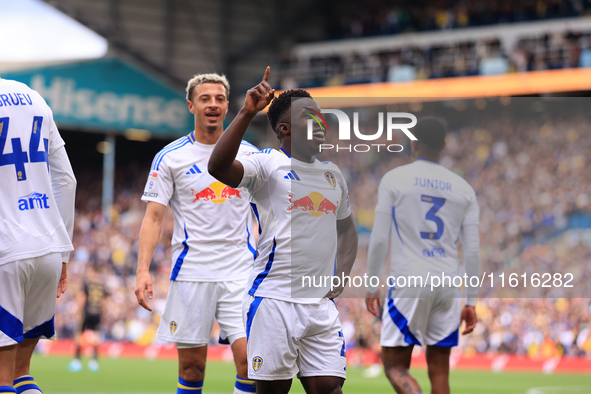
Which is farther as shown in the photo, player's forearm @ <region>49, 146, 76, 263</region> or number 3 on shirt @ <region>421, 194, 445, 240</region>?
number 3 on shirt @ <region>421, 194, 445, 240</region>

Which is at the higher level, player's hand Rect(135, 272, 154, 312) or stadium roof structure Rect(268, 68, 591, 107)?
stadium roof structure Rect(268, 68, 591, 107)

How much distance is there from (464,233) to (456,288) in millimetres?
402

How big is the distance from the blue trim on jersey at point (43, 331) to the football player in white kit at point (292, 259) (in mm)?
1107

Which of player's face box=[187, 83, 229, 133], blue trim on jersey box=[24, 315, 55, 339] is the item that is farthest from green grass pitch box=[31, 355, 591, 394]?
blue trim on jersey box=[24, 315, 55, 339]

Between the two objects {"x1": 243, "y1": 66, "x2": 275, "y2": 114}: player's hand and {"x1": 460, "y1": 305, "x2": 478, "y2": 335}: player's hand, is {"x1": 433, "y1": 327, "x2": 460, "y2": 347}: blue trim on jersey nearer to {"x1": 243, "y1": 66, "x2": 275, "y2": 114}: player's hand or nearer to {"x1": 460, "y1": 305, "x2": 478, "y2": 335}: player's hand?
{"x1": 460, "y1": 305, "x2": 478, "y2": 335}: player's hand

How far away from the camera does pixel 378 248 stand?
16.6ft

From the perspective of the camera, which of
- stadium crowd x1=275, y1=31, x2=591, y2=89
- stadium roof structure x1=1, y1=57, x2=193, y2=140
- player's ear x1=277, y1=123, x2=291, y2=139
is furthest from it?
stadium roof structure x1=1, y1=57, x2=193, y2=140

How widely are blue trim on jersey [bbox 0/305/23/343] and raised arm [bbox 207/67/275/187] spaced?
1.31m

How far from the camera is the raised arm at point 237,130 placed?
3.64 metres

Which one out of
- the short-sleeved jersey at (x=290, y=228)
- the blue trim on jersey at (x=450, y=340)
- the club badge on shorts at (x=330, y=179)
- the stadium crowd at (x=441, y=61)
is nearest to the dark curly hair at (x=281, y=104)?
the short-sleeved jersey at (x=290, y=228)

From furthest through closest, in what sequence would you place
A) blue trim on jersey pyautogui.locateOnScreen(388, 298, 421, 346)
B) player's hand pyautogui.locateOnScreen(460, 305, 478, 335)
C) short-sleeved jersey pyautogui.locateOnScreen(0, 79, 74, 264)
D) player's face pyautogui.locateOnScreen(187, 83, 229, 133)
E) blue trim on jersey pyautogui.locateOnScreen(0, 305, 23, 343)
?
player's face pyautogui.locateOnScreen(187, 83, 229, 133) → player's hand pyautogui.locateOnScreen(460, 305, 478, 335) → blue trim on jersey pyautogui.locateOnScreen(388, 298, 421, 346) → short-sleeved jersey pyautogui.locateOnScreen(0, 79, 74, 264) → blue trim on jersey pyautogui.locateOnScreen(0, 305, 23, 343)

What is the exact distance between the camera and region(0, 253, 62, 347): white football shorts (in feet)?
12.5

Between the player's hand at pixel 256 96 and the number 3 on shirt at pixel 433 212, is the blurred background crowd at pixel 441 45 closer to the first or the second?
the number 3 on shirt at pixel 433 212

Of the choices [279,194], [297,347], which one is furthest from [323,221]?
[297,347]
